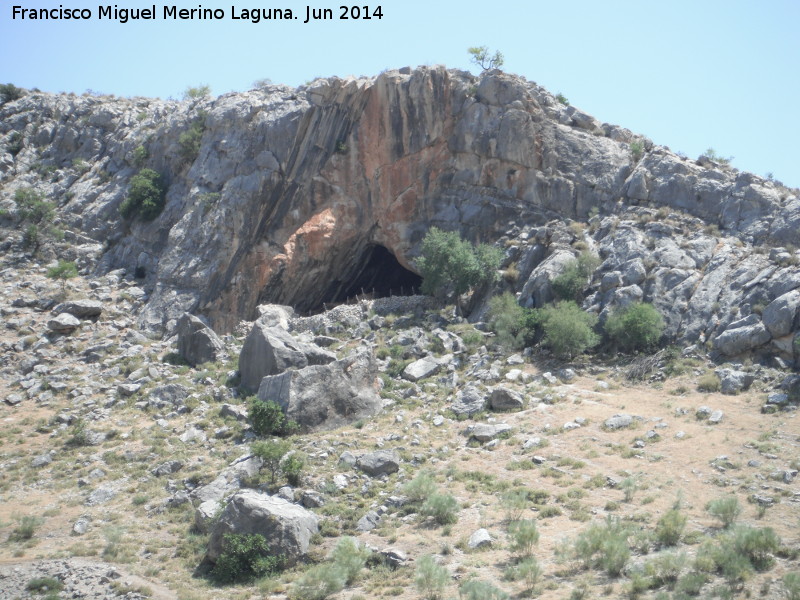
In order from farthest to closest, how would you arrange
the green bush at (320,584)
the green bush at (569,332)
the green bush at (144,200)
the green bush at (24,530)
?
the green bush at (144,200) → the green bush at (569,332) → the green bush at (24,530) → the green bush at (320,584)

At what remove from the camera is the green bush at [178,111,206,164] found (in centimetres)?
3978

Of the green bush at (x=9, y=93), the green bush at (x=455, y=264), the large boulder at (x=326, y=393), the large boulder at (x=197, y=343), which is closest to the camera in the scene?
the large boulder at (x=326, y=393)

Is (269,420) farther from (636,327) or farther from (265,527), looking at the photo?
(636,327)

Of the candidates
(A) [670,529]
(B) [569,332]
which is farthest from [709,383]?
(A) [670,529]

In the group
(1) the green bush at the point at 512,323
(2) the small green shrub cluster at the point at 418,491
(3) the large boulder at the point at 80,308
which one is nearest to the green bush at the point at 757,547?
(2) the small green shrub cluster at the point at 418,491

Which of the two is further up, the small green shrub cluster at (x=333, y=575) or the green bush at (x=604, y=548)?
the green bush at (x=604, y=548)

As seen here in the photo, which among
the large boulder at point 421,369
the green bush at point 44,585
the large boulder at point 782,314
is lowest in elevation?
the green bush at point 44,585

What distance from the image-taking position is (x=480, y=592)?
590 inches

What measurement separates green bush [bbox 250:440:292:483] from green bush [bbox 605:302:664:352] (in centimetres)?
1471

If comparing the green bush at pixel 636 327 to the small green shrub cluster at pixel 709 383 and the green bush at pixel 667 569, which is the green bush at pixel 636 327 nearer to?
the small green shrub cluster at pixel 709 383

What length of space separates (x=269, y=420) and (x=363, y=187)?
54.7ft

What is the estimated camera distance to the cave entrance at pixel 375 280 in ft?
131

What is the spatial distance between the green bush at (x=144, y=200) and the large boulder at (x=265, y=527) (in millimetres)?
23638

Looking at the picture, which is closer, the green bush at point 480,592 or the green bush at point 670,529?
the green bush at point 480,592
